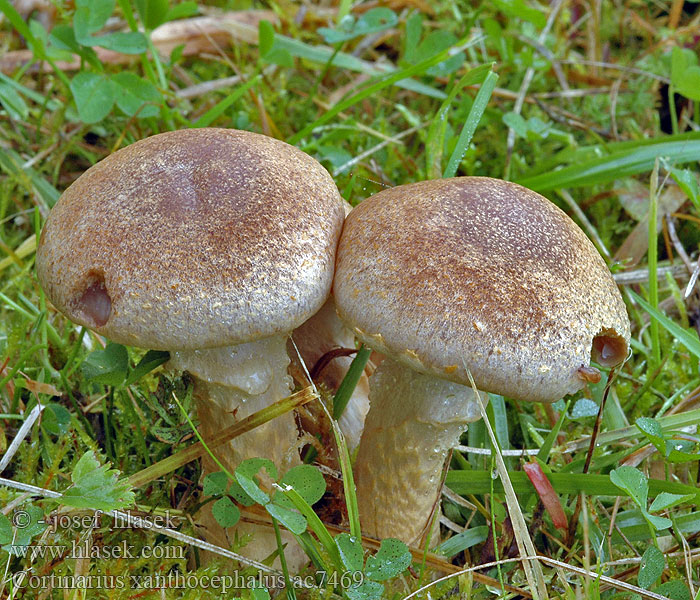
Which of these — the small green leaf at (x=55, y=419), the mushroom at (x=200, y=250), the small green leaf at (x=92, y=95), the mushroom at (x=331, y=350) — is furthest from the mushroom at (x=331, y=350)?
the small green leaf at (x=92, y=95)

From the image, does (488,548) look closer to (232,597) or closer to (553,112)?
(232,597)

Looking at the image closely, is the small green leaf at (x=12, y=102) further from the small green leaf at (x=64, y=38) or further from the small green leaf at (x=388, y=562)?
the small green leaf at (x=388, y=562)

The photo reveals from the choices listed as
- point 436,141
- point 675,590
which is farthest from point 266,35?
point 675,590

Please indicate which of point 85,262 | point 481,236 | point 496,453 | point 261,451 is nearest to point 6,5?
point 85,262

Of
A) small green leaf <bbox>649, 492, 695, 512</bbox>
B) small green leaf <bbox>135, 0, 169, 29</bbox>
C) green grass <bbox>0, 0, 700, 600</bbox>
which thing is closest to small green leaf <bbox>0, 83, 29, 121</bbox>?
green grass <bbox>0, 0, 700, 600</bbox>

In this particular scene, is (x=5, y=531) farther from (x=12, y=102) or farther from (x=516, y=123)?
(x=516, y=123)

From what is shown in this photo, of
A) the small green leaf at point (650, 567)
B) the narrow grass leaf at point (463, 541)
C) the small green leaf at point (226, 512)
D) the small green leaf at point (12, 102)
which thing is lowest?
the narrow grass leaf at point (463, 541)
